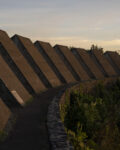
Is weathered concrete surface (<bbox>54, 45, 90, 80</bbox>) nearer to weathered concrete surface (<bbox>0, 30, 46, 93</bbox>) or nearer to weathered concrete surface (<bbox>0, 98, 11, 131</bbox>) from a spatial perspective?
weathered concrete surface (<bbox>0, 30, 46, 93</bbox>)

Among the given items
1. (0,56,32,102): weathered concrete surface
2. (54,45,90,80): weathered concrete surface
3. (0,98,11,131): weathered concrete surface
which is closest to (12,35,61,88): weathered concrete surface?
(0,56,32,102): weathered concrete surface

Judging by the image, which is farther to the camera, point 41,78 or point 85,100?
point 41,78

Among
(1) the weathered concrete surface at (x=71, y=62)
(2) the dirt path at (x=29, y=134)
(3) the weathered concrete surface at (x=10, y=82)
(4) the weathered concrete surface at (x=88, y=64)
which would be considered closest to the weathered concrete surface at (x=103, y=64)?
(4) the weathered concrete surface at (x=88, y=64)

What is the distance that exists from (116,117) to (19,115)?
20.8 feet

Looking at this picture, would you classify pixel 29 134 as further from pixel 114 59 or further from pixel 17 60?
pixel 114 59

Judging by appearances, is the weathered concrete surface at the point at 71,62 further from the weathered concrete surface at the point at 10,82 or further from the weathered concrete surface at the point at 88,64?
the weathered concrete surface at the point at 10,82

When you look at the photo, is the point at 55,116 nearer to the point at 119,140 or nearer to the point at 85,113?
the point at 85,113

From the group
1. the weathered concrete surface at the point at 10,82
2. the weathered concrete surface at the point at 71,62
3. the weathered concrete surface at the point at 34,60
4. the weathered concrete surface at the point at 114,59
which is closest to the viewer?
the weathered concrete surface at the point at 10,82

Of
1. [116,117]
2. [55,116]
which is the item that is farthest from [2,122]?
[116,117]

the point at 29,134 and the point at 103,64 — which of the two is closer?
the point at 29,134

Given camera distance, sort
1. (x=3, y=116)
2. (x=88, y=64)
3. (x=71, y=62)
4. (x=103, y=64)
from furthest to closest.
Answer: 1. (x=103, y=64)
2. (x=88, y=64)
3. (x=71, y=62)
4. (x=3, y=116)

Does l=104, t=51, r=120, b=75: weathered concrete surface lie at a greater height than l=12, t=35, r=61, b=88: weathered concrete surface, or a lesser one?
lesser

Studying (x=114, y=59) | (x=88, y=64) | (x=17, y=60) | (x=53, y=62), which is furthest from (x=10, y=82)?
(x=114, y=59)

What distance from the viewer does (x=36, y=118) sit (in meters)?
9.36
